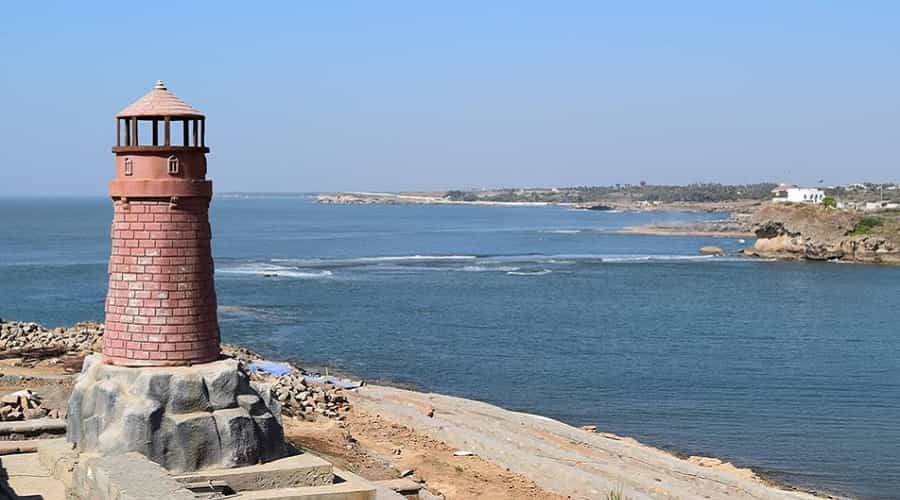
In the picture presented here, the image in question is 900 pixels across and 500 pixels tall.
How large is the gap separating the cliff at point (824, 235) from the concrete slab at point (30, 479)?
275 feet

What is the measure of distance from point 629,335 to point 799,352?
23.3ft

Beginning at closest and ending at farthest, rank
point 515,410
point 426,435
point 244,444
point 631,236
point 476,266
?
point 244,444
point 426,435
point 515,410
point 476,266
point 631,236

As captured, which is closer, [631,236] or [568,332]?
[568,332]

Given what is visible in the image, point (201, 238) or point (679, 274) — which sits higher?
point (201, 238)

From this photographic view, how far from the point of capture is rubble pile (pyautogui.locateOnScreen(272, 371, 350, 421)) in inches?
865

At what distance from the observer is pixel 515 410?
103 feet

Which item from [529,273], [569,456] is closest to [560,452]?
[569,456]

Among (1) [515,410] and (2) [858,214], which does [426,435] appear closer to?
(1) [515,410]

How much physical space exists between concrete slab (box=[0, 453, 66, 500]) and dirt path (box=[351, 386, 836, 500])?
9.06 metres

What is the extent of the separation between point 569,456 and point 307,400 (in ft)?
18.3

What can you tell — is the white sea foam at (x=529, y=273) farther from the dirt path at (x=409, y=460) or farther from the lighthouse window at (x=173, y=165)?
the lighthouse window at (x=173, y=165)

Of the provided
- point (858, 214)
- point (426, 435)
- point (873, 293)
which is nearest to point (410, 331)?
point (426, 435)

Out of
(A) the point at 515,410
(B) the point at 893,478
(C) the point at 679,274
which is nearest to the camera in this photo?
(B) the point at 893,478

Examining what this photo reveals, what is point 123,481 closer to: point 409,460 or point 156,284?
point 156,284
